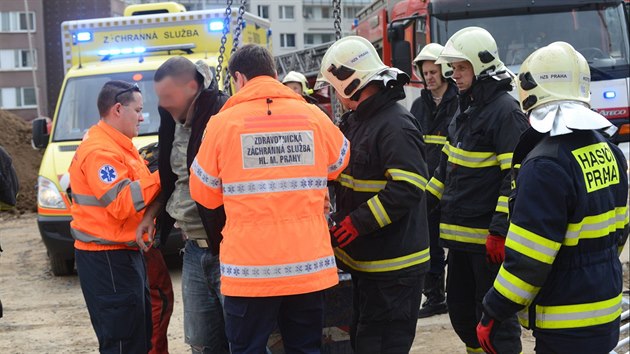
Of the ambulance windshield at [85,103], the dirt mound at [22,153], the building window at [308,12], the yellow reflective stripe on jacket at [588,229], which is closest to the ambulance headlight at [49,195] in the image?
the ambulance windshield at [85,103]

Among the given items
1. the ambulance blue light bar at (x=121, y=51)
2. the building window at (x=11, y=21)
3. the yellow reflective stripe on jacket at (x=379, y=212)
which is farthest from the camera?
the building window at (x=11, y=21)

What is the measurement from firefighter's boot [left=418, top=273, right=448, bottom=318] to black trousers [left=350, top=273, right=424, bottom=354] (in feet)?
8.97

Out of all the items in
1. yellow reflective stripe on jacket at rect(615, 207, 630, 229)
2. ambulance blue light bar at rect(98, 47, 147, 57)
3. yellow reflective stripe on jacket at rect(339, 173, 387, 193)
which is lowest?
yellow reflective stripe on jacket at rect(615, 207, 630, 229)

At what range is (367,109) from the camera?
4.37 meters

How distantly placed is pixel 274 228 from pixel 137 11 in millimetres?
8425

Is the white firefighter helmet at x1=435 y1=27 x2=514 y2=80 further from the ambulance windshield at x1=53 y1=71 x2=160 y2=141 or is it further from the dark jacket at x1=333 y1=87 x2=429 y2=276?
the ambulance windshield at x1=53 y1=71 x2=160 y2=141

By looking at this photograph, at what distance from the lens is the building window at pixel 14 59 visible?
5759 centimetres

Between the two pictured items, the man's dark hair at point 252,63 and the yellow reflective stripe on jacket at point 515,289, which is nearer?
the yellow reflective stripe on jacket at point 515,289

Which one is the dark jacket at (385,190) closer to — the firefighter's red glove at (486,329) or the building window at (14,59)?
the firefighter's red glove at (486,329)

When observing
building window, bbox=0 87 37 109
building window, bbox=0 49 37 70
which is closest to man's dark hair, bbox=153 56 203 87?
building window, bbox=0 87 37 109

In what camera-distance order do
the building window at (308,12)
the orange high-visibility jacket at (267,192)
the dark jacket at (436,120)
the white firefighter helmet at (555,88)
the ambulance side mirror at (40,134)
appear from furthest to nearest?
the building window at (308,12), the ambulance side mirror at (40,134), the dark jacket at (436,120), the orange high-visibility jacket at (267,192), the white firefighter helmet at (555,88)

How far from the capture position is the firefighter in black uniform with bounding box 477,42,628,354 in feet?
10.5

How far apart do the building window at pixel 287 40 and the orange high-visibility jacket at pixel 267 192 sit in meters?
69.3

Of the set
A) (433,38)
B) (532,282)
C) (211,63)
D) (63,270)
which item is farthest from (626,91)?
(532,282)
